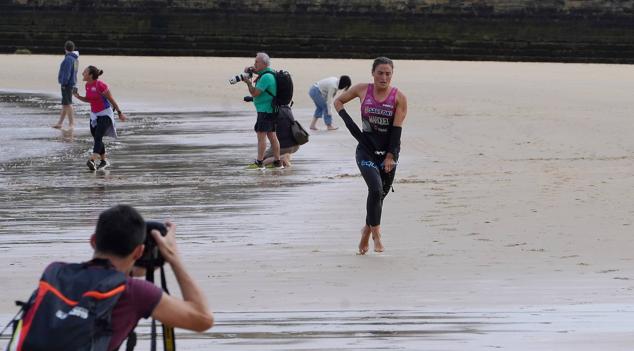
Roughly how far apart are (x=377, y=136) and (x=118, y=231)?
519cm

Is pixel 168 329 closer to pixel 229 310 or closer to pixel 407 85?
pixel 229 310

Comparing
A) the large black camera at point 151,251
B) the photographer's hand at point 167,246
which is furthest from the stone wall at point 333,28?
the photographer's hand at point 167,246

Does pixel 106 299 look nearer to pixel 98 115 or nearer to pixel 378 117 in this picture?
pixel 378 117

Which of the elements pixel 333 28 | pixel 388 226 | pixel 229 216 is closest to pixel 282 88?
pixel 229 216

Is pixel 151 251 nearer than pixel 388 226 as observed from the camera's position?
Yes

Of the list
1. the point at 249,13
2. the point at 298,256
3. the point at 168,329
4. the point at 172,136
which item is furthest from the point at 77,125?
the point at 249,13

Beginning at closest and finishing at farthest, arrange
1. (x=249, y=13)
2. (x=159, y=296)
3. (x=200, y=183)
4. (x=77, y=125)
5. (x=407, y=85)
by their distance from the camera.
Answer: (x=159, y=296), (x=200, y=183), (x=77, y=125), (x=407, y=85), (x=249, y=13)

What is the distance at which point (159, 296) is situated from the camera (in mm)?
3637

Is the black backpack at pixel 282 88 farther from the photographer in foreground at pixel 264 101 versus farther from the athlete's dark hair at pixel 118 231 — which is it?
the athlete's dark hair at pixel 118 231

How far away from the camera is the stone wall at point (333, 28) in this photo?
139ft

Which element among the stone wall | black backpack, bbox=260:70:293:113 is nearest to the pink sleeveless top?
black backpack, bbox=260:70:293:113

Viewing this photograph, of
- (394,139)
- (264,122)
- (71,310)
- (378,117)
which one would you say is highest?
(264,122)

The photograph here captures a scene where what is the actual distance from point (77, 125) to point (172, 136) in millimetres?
3067

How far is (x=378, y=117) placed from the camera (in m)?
8.65
